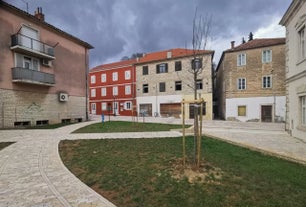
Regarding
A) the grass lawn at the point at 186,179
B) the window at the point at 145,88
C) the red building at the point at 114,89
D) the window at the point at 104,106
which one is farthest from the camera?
the window at the point at 104,106

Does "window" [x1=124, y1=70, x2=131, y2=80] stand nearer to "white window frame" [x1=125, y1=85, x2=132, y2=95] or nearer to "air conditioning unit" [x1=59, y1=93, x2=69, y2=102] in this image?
"white window frame" [x1=125, y1=85, x2=132, y2=95]

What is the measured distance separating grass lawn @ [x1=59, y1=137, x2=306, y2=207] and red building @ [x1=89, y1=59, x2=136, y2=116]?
909 inches

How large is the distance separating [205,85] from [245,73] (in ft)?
16.6

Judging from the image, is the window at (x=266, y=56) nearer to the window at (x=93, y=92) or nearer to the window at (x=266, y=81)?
the window at (x=266, y=81)

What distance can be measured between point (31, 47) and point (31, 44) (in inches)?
10.3

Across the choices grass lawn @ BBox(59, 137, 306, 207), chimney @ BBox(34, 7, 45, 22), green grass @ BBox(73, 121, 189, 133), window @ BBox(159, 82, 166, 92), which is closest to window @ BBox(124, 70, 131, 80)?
window @ BBox(159, 82, 166, 92)

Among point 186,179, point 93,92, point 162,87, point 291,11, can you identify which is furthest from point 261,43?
point 93,92

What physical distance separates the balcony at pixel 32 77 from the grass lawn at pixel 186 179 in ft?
38.2

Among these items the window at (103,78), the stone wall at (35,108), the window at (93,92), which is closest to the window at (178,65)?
the stone wall at (35,108)

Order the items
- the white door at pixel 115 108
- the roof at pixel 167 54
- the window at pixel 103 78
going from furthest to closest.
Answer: the window at pixel 103 78, the white door at pixel 115 108, the roof at pixel 167 54

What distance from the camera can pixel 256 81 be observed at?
21469mm

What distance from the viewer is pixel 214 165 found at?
533 cm

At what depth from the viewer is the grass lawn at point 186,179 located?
3.46m

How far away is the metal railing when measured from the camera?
14.6m
